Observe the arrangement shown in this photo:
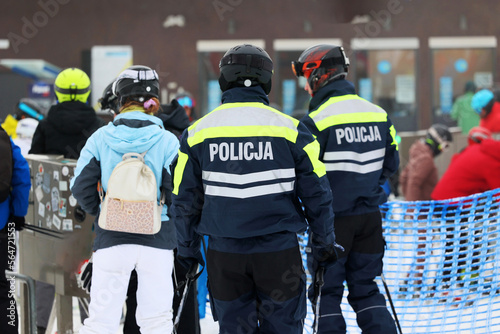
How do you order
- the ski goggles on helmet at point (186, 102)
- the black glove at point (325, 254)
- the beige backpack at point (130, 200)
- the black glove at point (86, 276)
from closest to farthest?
the black glove at point (325, 254) < the beige backpack at point (130, 200) < the black glove at point (86, 276) < the ski goggles on helmet at point (186, 102)

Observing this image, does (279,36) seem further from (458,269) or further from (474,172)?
(458,269)

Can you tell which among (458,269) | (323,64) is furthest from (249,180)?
→ (458,269)

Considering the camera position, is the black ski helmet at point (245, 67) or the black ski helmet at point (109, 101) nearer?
the black ski helmet at point (245, 67)

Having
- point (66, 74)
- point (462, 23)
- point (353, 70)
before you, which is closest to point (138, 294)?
point (66, 74)

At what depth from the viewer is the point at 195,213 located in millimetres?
3420

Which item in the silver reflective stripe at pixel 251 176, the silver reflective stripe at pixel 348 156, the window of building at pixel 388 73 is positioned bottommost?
the silver reflective stripe at pixel 251 176

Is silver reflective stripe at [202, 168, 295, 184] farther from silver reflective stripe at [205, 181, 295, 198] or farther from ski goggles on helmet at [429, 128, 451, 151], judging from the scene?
ski goggles on helmet at [429, 128, 451, 151]

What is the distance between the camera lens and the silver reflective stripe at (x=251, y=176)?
3262 mm

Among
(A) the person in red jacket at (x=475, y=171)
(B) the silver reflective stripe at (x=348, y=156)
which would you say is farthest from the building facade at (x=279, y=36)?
(B) the silver reflective stripe at (x=348, y=156)

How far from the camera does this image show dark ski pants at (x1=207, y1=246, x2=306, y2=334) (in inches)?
129

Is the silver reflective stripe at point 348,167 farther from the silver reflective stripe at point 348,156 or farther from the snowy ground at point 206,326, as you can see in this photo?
the snowy ground at point 206,326

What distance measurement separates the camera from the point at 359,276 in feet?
14.6

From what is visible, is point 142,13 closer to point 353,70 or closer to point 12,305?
point 353,70

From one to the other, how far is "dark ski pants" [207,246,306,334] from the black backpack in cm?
147
